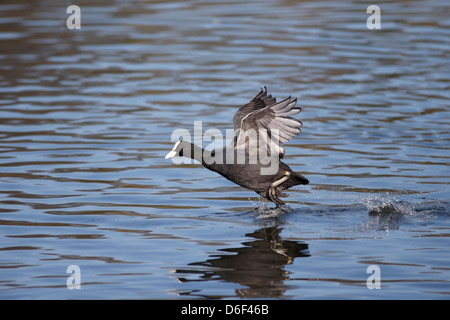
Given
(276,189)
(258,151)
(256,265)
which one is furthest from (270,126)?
(256,265)

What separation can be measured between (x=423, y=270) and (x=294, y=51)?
1156 centimetres

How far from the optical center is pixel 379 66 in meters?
16.0

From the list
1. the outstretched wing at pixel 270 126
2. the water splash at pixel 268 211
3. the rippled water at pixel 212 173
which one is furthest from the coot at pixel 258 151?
the rippled water at pixel 212 173

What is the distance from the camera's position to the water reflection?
21.0 ft

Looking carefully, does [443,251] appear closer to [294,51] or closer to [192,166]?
[192,166]

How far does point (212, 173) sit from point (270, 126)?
2.70m

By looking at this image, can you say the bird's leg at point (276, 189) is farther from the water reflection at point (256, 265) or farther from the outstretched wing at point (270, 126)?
the water reflection at point (256, 265)

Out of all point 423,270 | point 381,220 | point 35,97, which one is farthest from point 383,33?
point 423,270

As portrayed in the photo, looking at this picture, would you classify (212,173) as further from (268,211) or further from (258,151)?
Answer: (258,151)

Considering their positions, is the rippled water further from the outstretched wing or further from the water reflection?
the outstretched wing

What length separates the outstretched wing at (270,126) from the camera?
7.74m

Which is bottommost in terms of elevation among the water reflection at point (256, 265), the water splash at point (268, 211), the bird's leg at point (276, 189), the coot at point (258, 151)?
the water reflection at point (256, 265)

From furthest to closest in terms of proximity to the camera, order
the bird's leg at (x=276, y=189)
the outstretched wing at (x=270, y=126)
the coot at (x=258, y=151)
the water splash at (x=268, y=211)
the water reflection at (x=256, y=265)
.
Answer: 1. the water splash at (x=268, y=211)
2. the bird's leg at (x=276, y=189)
3. the coot at (x=258, y=151)
4. the outstretched wing at (x=270, y=126)
5. the water reflection at (x=256, y=265)

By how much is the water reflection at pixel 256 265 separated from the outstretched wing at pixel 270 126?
0.97 meters
